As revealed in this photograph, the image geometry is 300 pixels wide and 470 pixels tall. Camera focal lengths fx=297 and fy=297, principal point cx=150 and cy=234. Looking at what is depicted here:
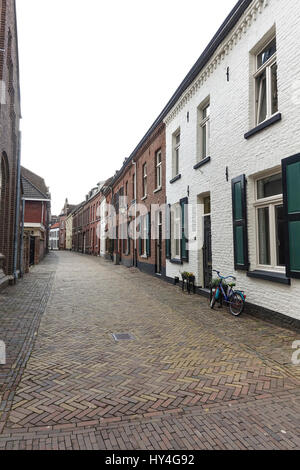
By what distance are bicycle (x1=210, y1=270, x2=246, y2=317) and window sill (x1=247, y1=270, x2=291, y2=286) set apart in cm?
54

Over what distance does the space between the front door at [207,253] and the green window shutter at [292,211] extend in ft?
12.6

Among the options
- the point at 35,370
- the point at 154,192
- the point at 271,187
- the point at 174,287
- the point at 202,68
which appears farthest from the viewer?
the point at 154,192

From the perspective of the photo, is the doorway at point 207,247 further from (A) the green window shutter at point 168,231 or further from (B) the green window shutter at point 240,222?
(A) the green window shutter at point 168,231

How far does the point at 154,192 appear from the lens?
48.1ft

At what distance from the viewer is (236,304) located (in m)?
6.89

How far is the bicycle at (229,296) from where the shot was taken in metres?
6.78

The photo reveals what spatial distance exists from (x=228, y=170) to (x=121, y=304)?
4630mm

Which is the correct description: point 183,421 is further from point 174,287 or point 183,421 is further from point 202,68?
point 202,68

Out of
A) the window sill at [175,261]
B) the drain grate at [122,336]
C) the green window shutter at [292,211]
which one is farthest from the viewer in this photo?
the window sill at [175,261]

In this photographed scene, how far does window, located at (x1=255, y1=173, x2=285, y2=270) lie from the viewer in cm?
626

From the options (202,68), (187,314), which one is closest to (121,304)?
(187,314)

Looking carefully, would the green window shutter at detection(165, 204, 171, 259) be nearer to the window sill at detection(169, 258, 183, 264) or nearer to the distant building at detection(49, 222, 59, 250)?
the window sill at detection(169, 258, 183, 264)

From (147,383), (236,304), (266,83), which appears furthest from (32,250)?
(147,383)

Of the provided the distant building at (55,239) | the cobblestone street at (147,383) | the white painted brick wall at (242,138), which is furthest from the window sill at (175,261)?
the distant building at (55,239)
